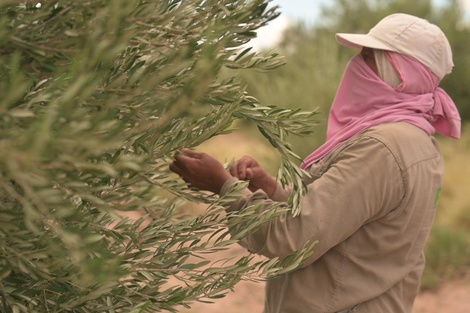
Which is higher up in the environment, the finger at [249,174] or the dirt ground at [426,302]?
the finger at [249,174]

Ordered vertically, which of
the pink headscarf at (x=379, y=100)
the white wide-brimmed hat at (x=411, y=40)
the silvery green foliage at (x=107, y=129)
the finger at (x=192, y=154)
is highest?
Answer: the silvery green foliage at (x=107, y=129)

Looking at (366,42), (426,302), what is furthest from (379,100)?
(426,302)

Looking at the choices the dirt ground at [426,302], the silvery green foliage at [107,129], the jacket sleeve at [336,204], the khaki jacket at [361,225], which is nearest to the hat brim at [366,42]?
the khaki jacket at [361,225]

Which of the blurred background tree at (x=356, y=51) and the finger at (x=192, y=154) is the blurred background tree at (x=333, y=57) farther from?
the finger at (x=192, y=154)

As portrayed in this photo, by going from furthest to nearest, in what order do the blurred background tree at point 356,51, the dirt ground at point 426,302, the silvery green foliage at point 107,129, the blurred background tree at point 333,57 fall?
1. the blurred background tree at point 333,57
2. the blurred background tree at point 356,51
3. the dirt ground at point 426,302
4. the silvery green foliage at point 107,129

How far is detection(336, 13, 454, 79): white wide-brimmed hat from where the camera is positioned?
284cm

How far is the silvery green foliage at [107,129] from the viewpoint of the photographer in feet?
4.36

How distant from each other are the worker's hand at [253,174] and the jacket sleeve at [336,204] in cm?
22

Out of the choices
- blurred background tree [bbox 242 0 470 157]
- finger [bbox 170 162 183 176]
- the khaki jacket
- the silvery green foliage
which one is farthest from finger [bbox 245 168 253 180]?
blurred background tree [bbox 242 0 470 157]

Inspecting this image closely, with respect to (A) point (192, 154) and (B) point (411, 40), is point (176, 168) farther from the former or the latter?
(B) point (411, 40)

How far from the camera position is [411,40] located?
9.39 feet

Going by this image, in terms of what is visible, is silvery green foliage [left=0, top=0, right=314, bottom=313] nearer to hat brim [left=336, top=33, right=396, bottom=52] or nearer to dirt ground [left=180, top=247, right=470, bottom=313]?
hat brim [left=336, top=33, right=396, bottom=52]

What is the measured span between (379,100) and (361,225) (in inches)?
20.3

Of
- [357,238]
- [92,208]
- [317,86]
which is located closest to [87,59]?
[92,208]
